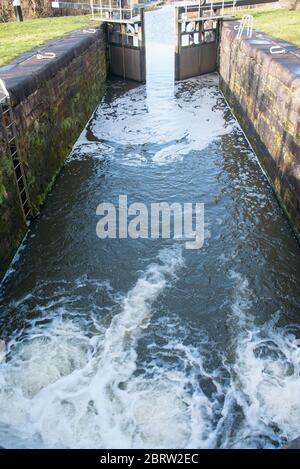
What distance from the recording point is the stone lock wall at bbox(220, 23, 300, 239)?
669cm

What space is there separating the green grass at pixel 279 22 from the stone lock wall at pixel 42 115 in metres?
6.02

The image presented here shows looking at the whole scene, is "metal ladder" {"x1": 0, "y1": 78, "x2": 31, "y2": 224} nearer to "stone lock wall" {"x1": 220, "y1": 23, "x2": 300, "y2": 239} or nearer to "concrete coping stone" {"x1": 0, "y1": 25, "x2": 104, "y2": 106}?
"concrete coping stone" {"x1": 0, "y1": 25, "x2": 104, "y2": 106}

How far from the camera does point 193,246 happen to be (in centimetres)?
647

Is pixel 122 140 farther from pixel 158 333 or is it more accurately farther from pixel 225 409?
pixel 225 409

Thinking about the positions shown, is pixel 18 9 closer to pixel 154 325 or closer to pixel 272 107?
pixel 272 107

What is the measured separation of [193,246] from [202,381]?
2582mm

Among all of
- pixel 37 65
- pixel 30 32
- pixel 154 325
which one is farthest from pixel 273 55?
pixel 30 32

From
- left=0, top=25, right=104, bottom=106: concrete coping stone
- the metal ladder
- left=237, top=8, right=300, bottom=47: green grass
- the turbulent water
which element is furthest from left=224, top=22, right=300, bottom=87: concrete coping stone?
the metal ladder

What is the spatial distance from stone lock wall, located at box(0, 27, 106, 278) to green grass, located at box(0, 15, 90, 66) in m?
0.61

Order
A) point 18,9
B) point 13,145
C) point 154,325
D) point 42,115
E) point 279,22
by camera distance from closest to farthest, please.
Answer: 1. point 154,325
2. point 13,145
3. point 42,115
4. point 279,22
5. point 18,9

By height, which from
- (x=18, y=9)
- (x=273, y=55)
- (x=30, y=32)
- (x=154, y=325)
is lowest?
(x=154, y=325)

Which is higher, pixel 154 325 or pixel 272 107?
pixel 272 107

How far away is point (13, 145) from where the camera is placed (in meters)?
6.24

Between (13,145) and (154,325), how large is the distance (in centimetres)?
364
